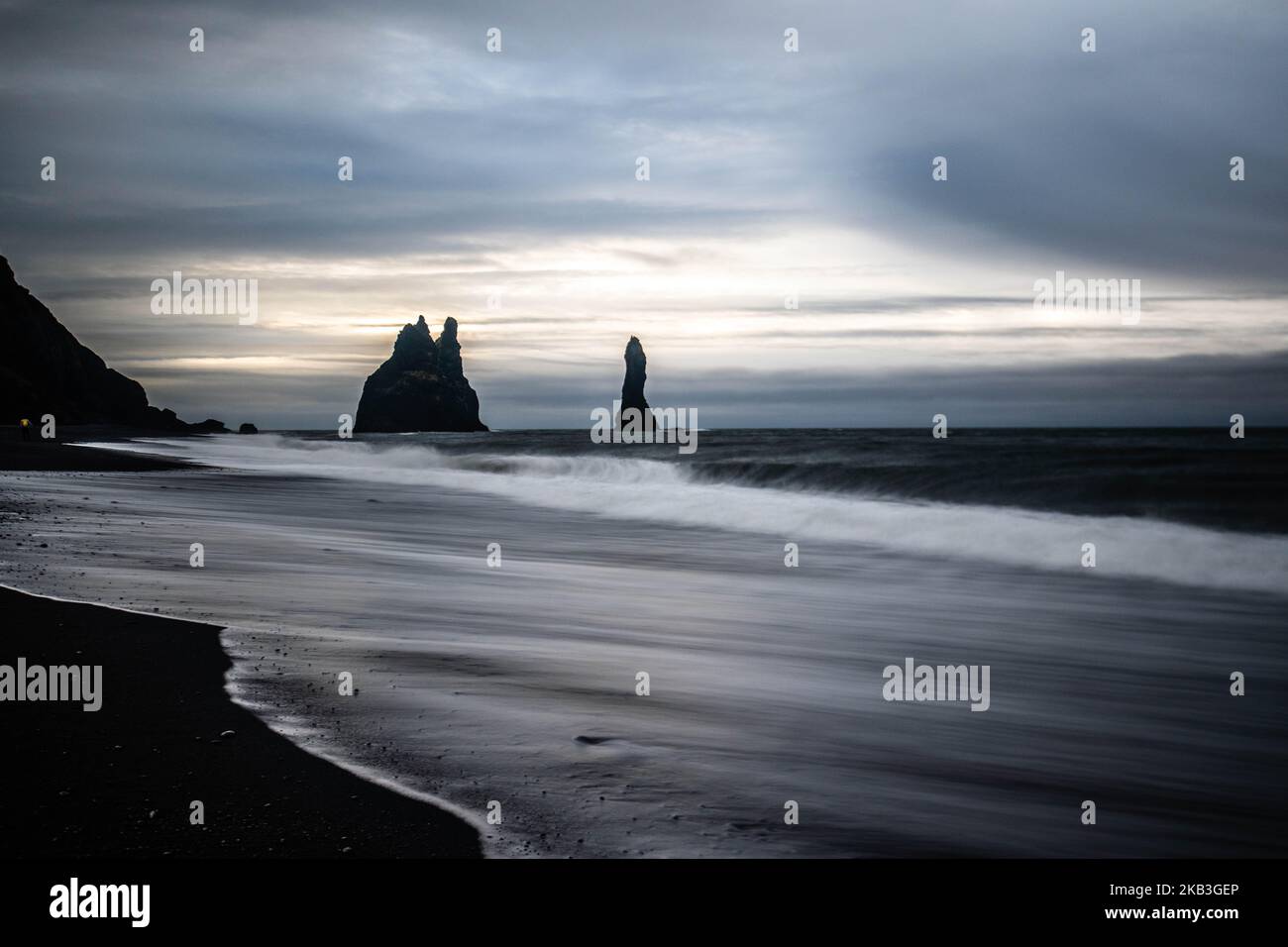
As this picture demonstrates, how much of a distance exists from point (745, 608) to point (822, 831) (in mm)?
5376

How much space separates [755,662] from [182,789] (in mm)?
4124

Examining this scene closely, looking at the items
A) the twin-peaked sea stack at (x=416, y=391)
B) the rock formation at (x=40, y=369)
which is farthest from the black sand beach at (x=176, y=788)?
the twin-peaked sea stack at (x=416, y=391)

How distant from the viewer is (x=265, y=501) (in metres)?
19.4

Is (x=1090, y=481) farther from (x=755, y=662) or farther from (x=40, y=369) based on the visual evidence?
(x=40, y=369)

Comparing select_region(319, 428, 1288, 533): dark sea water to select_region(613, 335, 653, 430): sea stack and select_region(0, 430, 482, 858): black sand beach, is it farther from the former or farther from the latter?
select_region(613, 335, 653, 430): sea stack

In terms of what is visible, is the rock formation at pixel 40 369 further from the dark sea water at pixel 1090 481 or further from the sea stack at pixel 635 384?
the dark sea water at pixel 1090 481

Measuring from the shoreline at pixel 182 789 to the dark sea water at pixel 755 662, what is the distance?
0.21 m

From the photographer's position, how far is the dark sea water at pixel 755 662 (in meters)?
3.88

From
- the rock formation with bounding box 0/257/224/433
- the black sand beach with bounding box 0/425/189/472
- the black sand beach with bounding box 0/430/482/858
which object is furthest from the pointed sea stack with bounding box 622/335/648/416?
the black sand beach with bounding box 0/430/482/858

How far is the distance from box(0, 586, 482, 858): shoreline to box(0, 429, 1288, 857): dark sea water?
0.21 metres

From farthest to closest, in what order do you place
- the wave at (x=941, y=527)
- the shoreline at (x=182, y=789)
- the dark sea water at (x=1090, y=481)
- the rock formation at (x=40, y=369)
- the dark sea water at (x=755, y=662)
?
the rock formation at (x=40, y=369)
the dark sea water at (x=1090, y=481)
the wave at (x=941, y=527)
the dark sea water at (x=755, y=662)
the shoreline at (x=182, y=789)

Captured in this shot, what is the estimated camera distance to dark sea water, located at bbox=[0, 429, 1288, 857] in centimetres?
388
